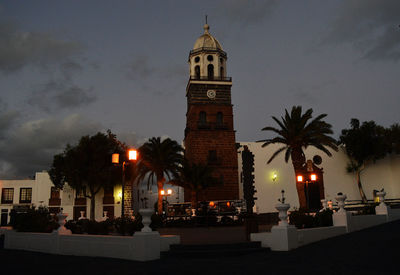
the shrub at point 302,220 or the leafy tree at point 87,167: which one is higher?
the leafy tree at point 87,167

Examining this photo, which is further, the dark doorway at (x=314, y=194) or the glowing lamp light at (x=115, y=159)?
the dark doorway at (x=314, y=194)

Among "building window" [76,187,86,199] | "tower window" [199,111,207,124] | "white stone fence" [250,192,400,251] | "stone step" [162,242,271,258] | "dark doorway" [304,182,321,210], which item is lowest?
"stone step" [162,242,271,258]

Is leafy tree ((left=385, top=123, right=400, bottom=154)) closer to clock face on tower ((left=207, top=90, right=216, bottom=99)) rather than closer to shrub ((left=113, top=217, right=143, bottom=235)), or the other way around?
clock face on tower ((left=207, top=90, right=216, bottom=99))

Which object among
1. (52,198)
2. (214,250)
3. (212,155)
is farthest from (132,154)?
(52,198)

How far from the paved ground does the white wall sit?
26.2 metres

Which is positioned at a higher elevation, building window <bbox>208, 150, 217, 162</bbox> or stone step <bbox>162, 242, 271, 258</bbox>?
building window <bbox>208, 150, 217, 162</bbox>

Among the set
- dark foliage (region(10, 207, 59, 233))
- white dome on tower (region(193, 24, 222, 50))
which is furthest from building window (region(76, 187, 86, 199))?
dark foliage (region(10, 207, 59, 233))

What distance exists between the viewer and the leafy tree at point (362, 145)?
3838 centimetres

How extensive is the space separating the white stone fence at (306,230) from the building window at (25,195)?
40599 mm

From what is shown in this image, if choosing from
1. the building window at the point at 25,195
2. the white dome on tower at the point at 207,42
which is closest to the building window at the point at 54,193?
the building window at the point at 25,195

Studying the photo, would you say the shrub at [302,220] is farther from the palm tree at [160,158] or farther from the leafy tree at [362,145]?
the leafy tree at [362,145]

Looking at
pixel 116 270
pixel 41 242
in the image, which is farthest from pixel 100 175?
pixel 116 270

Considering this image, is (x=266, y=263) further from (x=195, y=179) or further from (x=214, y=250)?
(x=195, y=179)

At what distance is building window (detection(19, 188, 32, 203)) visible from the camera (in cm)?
4588
